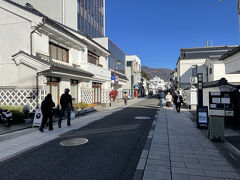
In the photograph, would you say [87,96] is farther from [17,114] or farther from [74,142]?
[74,142]

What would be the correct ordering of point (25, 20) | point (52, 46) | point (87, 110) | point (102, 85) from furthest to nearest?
point (102, 85) → point (87, 110) → point (52, 46) → point (25, 20)

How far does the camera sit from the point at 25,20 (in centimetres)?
1059

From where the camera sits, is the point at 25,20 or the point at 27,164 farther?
the point at 25,20

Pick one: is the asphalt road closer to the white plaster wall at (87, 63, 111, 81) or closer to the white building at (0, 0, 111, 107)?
the white building at (0, 0, 111, 107)

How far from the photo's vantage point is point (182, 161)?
4.18m

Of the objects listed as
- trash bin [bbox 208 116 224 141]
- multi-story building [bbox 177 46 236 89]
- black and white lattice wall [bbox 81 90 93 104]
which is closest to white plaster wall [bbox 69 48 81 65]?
black and white lattice wall [bbox 81 90 93 104]

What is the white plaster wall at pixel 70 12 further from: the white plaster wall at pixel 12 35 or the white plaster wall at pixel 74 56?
the white plaster wall at pixel 12 35

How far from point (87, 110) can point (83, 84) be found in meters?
3.39

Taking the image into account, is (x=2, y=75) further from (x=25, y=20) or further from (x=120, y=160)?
(x=120, y=160)

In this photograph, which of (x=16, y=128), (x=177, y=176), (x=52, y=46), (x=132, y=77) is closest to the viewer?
(x=177, y=176)

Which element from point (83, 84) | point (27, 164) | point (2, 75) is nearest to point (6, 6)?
point (2, 75)

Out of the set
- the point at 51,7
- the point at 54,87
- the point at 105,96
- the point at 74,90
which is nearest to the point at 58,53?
the point at 54,87

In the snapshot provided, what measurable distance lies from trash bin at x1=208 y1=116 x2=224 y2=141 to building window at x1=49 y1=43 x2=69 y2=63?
1153 centimetres

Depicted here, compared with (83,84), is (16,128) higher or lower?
lower
